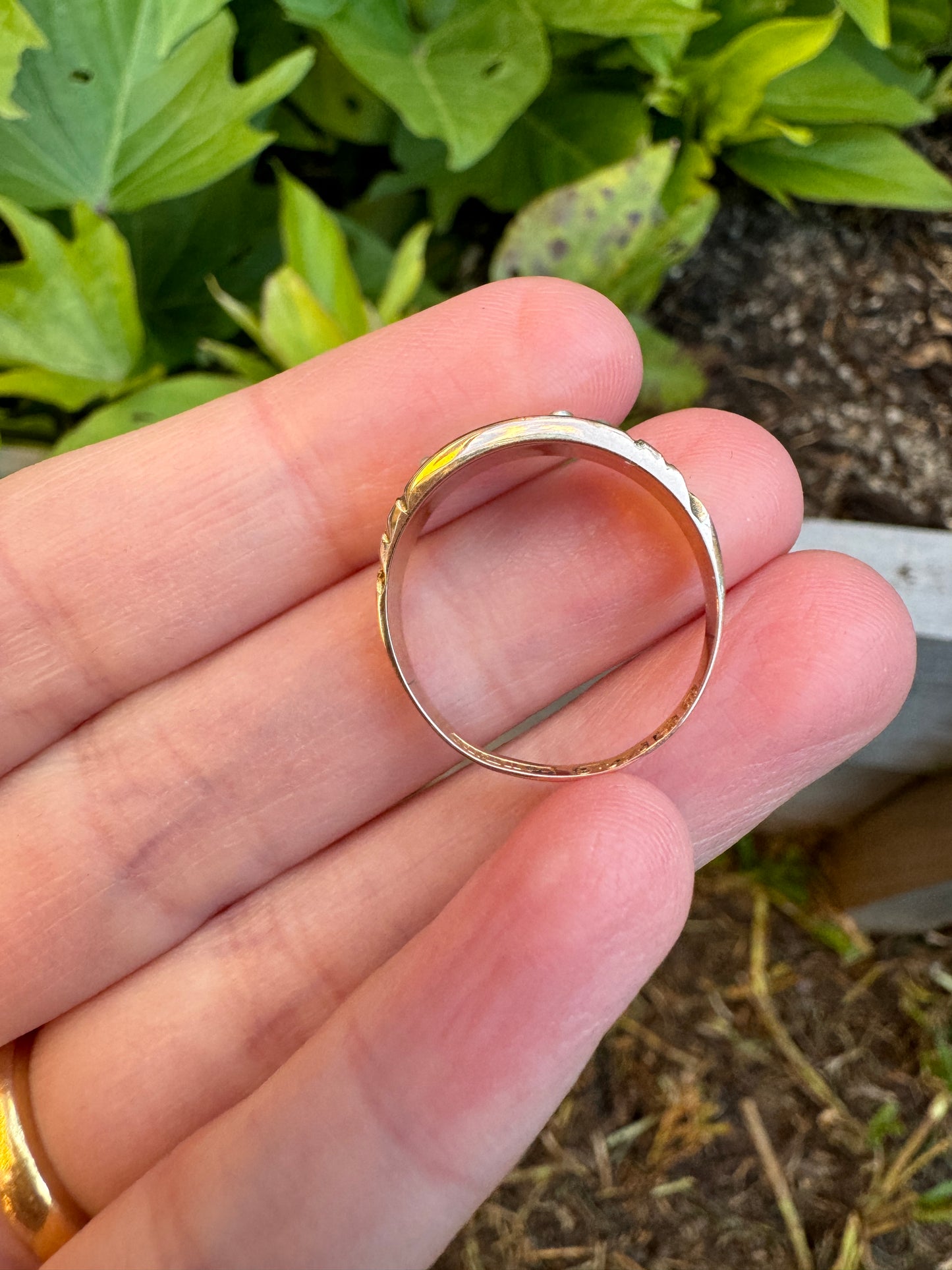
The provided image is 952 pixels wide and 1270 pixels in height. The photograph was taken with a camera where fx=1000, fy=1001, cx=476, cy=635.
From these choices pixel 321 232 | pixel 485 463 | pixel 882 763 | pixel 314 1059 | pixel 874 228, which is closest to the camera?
pixel 314 1059

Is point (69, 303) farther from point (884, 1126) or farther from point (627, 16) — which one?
point (884, 1126)

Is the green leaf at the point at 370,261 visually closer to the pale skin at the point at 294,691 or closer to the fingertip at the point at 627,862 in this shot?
the pale skin at the point at 294,691

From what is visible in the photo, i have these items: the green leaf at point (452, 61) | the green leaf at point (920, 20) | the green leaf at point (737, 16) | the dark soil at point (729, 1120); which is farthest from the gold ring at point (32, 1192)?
the green leaf at point (920, 20)

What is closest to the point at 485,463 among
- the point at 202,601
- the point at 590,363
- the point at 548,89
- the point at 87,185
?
the point at 590,363

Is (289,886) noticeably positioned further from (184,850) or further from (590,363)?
(590,363)

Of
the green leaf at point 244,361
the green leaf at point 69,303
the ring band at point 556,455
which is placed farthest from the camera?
the green leaf at point 244,361

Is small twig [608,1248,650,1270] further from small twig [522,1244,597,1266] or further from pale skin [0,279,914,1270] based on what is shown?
pale skin [0,279,914,1270]

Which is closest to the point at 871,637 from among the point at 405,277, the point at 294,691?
the point at 294,691
